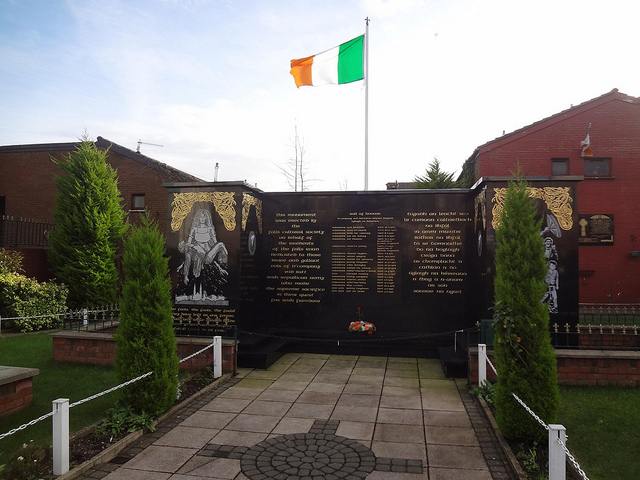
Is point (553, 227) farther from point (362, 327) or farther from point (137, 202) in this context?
point (137, 202)

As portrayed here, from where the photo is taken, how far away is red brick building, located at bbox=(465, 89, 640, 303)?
17562 millimetres

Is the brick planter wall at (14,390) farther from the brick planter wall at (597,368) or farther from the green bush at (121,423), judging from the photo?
the brick planter wall at (597,368)

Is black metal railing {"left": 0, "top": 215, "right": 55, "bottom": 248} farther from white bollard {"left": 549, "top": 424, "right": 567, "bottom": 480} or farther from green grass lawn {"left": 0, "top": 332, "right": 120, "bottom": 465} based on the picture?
white bollard {"left": 549, "top": 424, "right": 567, "bottom": 480}

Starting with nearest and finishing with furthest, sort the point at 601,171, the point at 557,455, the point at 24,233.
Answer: the point at 557,455 → the point at 601,171 → the point at 24,233

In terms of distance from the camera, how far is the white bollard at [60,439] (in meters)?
4.76

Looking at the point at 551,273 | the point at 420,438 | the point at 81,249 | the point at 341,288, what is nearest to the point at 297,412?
the point at 420,438

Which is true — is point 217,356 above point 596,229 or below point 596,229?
below

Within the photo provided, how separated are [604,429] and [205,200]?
883cm

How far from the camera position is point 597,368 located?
815 cm

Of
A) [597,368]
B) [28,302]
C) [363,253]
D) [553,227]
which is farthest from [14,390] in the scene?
[553,227]

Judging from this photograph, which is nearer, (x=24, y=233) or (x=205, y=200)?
(x=205, y=200)

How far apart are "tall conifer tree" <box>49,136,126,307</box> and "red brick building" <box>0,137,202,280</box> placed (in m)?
3.29

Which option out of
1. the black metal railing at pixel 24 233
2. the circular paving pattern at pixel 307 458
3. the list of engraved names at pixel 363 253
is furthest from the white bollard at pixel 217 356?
the black metal railing at pixel 24 233

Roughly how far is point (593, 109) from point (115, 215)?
1954 centimetres
